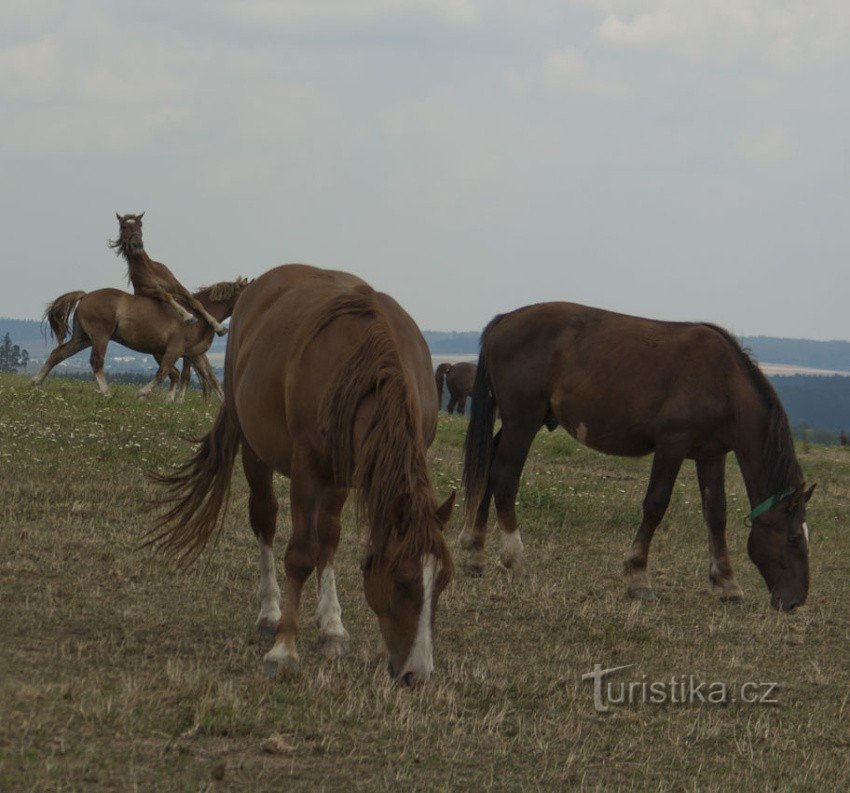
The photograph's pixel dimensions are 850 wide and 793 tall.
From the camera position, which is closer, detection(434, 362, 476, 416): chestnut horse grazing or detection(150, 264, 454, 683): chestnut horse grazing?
detection(150, 264, 454, 683): chestnut horse grazing

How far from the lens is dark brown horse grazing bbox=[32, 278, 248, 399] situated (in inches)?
734

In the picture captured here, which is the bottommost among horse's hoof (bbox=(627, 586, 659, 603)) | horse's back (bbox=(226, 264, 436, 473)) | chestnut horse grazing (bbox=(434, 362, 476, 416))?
chestnut horse grazing (bbox=(434, 362, 476, 416))

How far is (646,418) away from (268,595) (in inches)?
147

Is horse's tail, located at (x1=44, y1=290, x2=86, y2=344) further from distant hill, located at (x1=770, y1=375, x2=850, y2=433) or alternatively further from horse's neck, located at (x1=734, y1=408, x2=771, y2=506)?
distant hill, located at (x1=770, y1=375, x2=850, y2=433)

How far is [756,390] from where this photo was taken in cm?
912

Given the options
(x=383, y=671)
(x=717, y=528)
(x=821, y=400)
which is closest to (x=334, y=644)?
(x=383, y=671)

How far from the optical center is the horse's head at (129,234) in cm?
1812

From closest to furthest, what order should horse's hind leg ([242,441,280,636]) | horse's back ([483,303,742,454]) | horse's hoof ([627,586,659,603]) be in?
horse's hind leg ([242,441,280,636]) → horse's hoof ([627,586,659,603]) → horse's back ([483,303,742,454])

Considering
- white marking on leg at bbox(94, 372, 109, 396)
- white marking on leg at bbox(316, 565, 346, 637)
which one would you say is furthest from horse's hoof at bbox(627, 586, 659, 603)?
white marking on leg at bbox(94, 372, 109, 396)

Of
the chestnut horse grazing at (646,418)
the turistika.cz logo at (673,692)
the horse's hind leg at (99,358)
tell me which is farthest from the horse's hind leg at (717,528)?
the horse's hind leg at (99,358)

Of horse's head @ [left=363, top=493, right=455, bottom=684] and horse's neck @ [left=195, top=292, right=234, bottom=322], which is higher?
horse's neck @ [left=195, top=292, right=234, bottom=322]

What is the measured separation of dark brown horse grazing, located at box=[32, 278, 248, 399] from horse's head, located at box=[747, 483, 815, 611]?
450 inches

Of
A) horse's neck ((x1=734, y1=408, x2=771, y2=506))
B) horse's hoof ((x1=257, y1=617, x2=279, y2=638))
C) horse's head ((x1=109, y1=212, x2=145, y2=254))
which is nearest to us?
horse's hoof ((x1=257, y1=617, x2=279, y2=638))

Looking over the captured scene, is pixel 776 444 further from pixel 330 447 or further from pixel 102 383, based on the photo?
pixel 102 383
